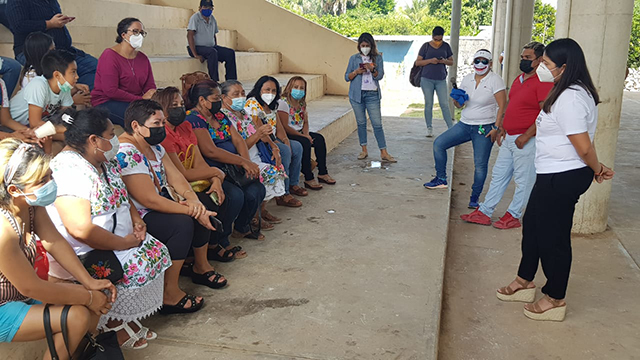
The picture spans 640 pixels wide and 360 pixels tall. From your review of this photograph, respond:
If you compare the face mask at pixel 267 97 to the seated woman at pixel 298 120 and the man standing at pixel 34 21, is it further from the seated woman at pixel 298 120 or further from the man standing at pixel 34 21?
the man standing at pixel 34 21

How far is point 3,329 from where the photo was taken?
2217 millimetres

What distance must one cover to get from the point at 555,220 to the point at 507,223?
78.0 inches

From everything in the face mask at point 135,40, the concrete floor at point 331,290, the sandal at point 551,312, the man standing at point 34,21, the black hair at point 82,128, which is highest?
the man standing at point 34,21

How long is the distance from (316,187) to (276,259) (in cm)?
192

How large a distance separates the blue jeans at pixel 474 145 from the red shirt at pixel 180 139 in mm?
2826

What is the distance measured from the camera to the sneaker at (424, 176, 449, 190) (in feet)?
20.1

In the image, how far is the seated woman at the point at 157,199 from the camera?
325 centimetres

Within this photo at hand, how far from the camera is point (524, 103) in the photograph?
4.78 metres

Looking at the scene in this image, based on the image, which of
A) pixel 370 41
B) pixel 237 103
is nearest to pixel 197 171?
pixel 237 103

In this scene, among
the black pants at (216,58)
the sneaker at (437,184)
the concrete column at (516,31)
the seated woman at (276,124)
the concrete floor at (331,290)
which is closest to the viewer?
the concrete floor at (331,290)

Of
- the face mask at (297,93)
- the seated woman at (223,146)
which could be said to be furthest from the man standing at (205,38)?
the seated woman at (223,146)

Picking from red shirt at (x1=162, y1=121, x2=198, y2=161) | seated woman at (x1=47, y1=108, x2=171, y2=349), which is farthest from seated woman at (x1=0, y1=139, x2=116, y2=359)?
red shirt at (x1=162, y1=121, x2=198, y2=161)

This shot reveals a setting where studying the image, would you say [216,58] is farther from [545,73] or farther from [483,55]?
[545,73]

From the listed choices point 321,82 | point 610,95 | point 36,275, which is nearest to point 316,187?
point 610,95
